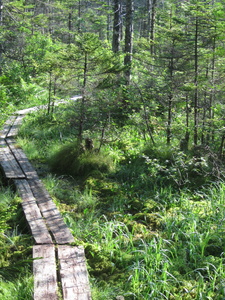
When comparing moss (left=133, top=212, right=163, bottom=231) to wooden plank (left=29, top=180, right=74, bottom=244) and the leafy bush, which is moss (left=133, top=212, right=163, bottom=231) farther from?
the leafy bush

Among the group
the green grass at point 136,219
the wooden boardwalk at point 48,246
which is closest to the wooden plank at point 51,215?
the wooden boardwalk at point 48,246

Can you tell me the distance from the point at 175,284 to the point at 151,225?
1554 mm

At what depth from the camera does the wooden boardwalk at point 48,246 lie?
3443 millimetres

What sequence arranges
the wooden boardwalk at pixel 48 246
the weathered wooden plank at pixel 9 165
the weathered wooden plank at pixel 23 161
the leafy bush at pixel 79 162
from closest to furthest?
the wooden boardwalk at pixel 48 246
the weathered wooden plank at pixel 9 165
the weathered wooden plank at pixel 23 161
the leafy bush at pixel 79 162

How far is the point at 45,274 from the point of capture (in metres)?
3.66

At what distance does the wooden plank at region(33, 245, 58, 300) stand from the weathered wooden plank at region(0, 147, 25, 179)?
249cm

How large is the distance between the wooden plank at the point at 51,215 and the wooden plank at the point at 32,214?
81 millimetres

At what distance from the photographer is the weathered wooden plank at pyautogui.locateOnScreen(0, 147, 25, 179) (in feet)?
21.0

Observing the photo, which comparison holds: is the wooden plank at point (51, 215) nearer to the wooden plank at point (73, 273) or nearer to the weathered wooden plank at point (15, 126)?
the wooden plank at point (73, 273)

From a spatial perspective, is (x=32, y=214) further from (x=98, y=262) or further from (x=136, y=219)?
(x=136, y=219)

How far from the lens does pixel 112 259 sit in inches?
173

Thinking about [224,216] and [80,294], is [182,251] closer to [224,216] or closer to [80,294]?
[224,216]

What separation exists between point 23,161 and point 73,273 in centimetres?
391

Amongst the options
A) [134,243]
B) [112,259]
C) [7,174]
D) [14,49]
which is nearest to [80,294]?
[112,259]
